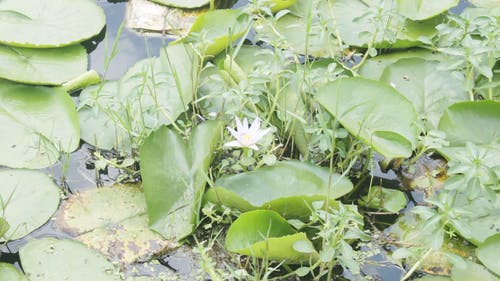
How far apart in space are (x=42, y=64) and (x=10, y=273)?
785mm

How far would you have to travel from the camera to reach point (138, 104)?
209cm

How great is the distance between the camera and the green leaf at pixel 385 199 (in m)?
1.89

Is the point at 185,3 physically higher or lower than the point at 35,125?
higher

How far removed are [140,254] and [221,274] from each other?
23cm

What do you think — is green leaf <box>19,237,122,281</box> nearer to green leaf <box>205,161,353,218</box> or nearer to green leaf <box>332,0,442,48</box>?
green leaf <box>205,161,353,218</box>

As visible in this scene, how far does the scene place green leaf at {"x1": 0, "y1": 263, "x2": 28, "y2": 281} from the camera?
1705mm

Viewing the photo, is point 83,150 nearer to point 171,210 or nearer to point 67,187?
point 67,187

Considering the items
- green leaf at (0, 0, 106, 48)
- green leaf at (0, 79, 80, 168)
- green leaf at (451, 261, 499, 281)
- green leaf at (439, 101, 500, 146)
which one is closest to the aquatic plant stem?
green leaf at (451, 261, 499, 281)

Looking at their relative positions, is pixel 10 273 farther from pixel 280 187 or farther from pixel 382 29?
pixel 382 29

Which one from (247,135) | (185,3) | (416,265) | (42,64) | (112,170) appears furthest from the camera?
(185,3)

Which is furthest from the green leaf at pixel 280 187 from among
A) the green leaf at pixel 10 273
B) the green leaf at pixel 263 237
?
the green leaf at pixel 10 273

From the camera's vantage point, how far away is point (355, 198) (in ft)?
6.43

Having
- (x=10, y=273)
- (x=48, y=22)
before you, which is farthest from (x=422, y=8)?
(x=10, y=273)

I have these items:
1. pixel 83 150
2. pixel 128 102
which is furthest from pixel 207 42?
pixel 83 150
